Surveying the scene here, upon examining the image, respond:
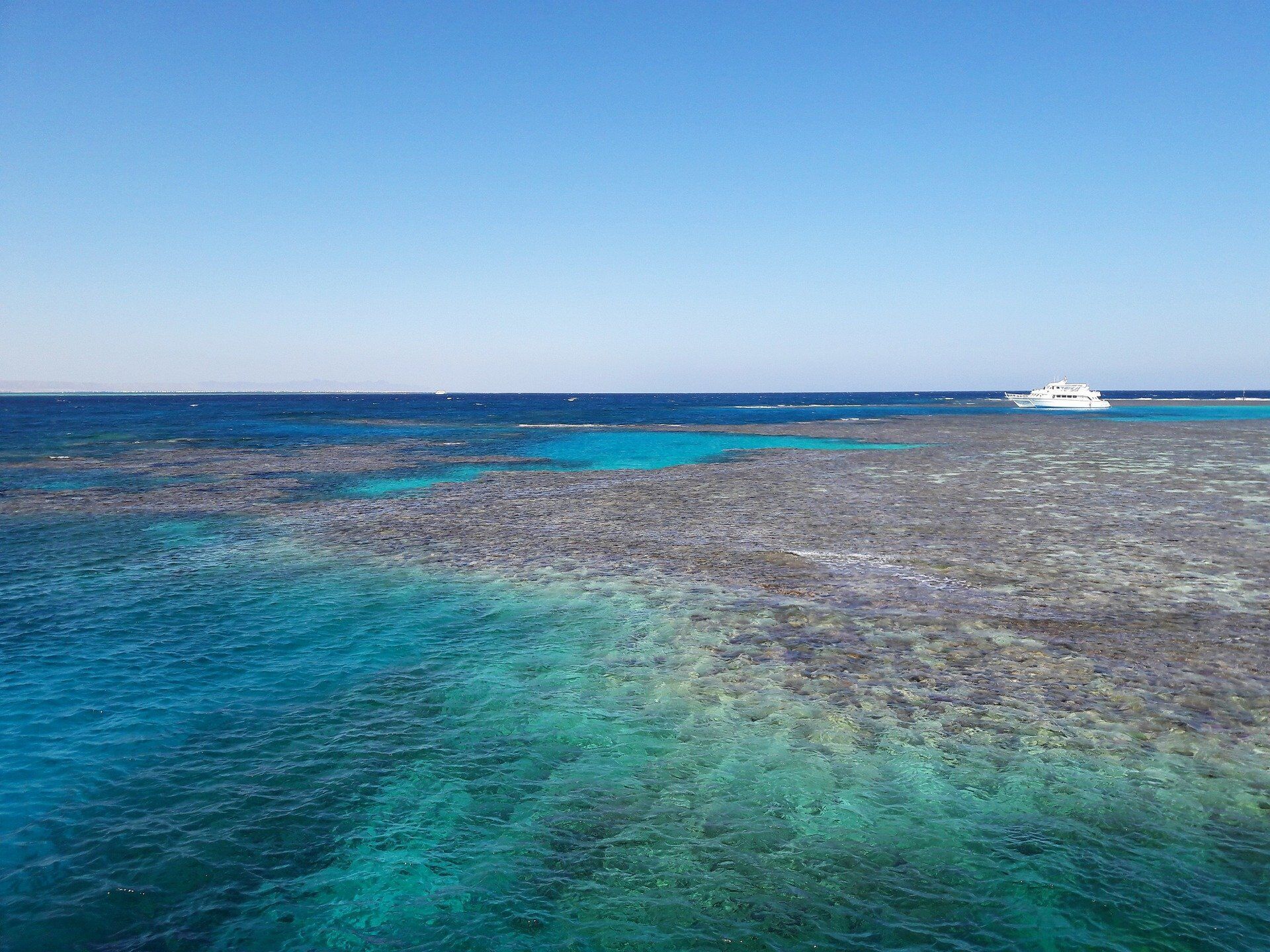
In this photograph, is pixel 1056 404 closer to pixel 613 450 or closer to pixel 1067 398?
pixel 1067 398

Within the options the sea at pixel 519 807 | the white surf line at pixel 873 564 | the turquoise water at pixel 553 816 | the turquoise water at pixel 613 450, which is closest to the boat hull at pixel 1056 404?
the turquoise water at pixel 613 450

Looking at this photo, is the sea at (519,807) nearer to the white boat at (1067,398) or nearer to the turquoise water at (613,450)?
the turquoise water at (613,450)

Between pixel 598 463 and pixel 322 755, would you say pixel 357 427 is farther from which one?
pixel 322 755

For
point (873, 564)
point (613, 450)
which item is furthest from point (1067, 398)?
point (873, 564)

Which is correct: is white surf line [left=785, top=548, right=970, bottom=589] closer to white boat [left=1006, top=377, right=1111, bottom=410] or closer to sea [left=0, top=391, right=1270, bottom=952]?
sea [left=0, top=391, right=1270, bottom=952]

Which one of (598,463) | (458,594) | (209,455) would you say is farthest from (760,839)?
(209,455)

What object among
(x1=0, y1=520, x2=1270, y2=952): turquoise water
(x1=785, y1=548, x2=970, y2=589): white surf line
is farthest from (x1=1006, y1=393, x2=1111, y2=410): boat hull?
(x1=0, y1=520, x2=1270, y2=952): turquoise water

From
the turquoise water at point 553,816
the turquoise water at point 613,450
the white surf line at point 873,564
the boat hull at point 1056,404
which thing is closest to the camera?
the turquoise water at point 553,816
